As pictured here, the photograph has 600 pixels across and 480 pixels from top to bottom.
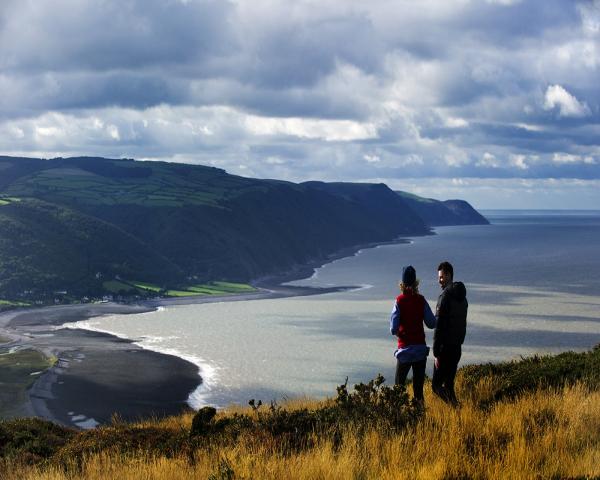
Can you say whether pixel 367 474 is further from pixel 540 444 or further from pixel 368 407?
pixel 368 407

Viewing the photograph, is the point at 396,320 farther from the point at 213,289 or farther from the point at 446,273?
the point at 213,289

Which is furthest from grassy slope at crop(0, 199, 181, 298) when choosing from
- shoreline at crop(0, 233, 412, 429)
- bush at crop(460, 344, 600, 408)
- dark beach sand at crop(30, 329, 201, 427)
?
bush at crop(460, 344, 600, 408)

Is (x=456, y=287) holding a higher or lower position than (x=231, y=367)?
higher

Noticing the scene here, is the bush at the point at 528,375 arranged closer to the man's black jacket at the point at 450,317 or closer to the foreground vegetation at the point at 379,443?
the foreground vegetation at the point at 379,443

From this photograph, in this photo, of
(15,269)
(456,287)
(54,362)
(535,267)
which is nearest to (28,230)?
(15,269)

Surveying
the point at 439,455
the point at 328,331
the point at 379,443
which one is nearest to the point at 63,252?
the point at 328,331

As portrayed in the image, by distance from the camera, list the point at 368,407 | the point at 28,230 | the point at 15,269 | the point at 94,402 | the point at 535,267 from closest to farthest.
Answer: the point at 368,407 → the point at 94,402 → the point at 15,269 → the point at 28,230 → the point at 535,267

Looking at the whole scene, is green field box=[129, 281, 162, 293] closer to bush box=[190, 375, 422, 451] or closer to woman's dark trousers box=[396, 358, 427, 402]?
bush box=[190, 375, 422, 451]
